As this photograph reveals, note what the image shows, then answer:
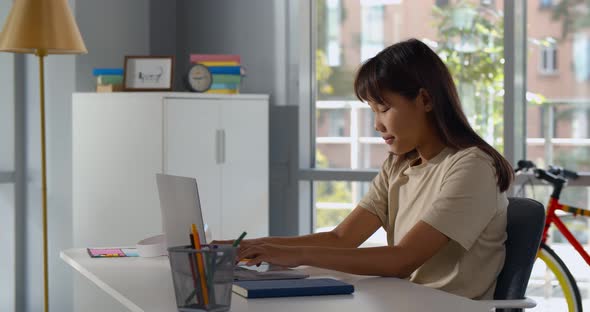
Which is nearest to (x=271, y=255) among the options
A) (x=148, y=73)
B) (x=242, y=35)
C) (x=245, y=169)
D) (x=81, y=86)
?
(x=245, y=169)

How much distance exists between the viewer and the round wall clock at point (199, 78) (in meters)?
4.30

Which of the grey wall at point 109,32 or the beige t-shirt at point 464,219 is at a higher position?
the grey wall at point 109,32

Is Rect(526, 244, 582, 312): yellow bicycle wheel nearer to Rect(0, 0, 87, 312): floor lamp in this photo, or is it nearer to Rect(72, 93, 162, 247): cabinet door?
Rect(72, 93, 162, 247): cabinet door

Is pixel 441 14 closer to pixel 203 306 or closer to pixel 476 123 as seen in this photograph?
pixel 476 123

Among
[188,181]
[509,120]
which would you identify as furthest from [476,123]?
[188,181]

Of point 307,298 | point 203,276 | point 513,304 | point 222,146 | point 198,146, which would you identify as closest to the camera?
point 203,276

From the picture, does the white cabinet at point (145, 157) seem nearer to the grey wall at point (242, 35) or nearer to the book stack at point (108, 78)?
the book stack at point (108, 78)

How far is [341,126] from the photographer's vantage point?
15.4 ft

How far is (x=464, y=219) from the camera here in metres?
2.08

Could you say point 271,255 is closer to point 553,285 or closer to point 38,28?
point 38,28

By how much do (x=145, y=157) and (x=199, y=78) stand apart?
0.55 m

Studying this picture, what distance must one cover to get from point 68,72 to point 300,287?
9.00 feet

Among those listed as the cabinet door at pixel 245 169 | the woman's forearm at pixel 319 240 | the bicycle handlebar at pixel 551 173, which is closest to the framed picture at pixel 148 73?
the cabinet door at pixel 245 169

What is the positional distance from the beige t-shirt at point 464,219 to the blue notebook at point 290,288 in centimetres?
35
